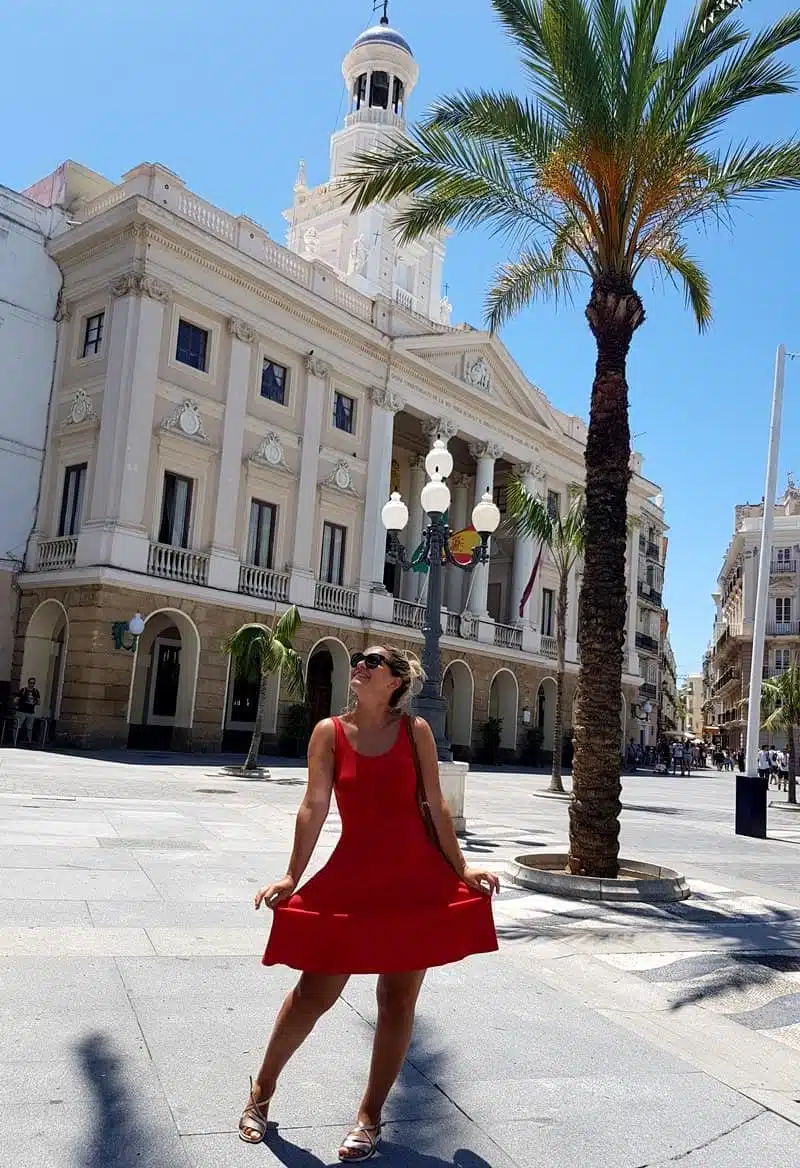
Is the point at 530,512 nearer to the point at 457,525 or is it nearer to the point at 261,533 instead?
the point at 261,533

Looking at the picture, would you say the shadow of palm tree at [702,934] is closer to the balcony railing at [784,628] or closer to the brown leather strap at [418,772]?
the brown leather strap at [418,772]

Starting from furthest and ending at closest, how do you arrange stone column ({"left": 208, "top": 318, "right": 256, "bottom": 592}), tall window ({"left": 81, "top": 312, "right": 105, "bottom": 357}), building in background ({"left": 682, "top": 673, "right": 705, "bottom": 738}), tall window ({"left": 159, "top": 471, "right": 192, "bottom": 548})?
building in background ({"left": 682, "top": 673, "right": 705, "bottom": 738}), stone column ({"left": 208, "top": 318, "right": 256, "bottom": 592}), tall window ({"left": 81, "top": 312, "right": 105, "bottom": 357}), tall window ({"left": 159, "top": 471, "right": 192, "bottom": 548})

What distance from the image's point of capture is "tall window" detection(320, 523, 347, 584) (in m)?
29.7

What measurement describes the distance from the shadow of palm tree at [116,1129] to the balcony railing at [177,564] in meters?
20.8

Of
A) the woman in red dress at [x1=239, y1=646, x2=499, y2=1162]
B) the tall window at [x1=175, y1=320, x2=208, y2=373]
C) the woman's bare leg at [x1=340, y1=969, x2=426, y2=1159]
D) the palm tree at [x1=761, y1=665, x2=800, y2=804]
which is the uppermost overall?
the tall window at [x1=175, y1=320, x2=208, y2=373]

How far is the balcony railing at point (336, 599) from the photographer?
2875cm

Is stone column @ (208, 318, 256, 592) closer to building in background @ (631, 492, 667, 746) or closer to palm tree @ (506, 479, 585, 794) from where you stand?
palm tree @ (506, 479, 585, 794)

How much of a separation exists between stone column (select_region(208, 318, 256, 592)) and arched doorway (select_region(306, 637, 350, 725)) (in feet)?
13.3

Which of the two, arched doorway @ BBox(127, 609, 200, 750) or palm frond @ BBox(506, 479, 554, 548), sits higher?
palm frond @ BBox(506, 479, 554, 548)

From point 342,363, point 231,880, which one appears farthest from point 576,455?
point 231,880

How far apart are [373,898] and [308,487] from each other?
25.9 metres

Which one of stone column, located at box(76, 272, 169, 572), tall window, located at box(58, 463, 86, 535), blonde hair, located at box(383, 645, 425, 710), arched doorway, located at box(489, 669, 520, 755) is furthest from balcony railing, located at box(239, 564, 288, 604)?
blonde hair, located at box(383, 645, 425, 710)

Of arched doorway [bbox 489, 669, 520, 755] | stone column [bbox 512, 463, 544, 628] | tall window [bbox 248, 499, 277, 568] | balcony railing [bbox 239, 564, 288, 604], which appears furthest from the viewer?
stone column [bbox 512, 463, 544, 628]

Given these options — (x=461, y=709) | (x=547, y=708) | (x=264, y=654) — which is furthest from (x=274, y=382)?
(x=547, y=708)
